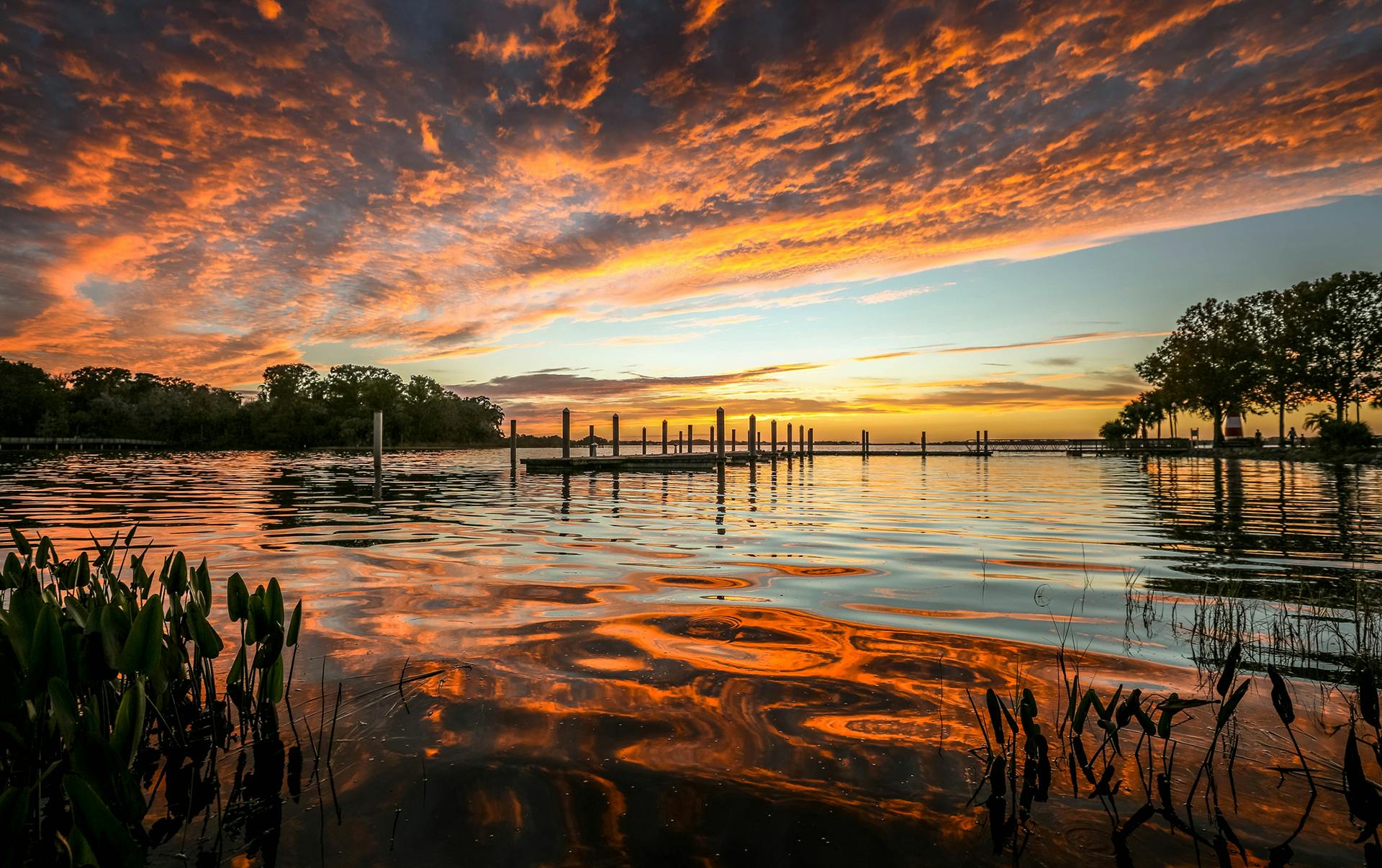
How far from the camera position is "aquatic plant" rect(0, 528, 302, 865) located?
1.72 metres

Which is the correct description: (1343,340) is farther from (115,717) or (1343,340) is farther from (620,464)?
(115,717)

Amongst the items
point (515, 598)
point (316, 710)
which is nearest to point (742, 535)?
point (515, 598)

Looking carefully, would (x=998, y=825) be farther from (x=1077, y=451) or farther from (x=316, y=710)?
(x=1077, y=451)

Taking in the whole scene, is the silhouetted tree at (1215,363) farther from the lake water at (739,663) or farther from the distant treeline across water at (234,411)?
the distant treeline across water at (234,411)

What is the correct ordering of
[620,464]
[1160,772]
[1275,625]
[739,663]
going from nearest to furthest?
[1160,772]
[739,663]
[1275,625]
[620,464]

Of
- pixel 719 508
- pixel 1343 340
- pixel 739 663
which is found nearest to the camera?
pixel 739 663

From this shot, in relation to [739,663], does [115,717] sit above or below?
above

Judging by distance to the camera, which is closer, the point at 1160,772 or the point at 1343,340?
the point at 1160,772

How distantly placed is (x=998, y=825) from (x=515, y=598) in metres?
4.73

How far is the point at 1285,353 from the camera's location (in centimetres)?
4941

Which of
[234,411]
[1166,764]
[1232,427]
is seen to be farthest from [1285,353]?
[234,411]

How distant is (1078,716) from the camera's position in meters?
2.61

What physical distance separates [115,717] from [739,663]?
315cm

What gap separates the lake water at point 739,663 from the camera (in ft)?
7.84
